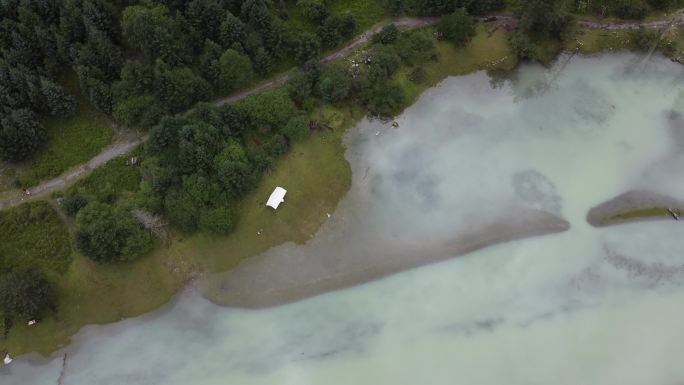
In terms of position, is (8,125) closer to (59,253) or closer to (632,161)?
(59,253)

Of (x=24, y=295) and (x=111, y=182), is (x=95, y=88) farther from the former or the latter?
(x=24, y=295)

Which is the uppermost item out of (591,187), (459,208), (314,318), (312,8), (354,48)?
(312,8)

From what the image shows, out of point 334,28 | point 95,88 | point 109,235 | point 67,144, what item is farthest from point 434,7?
point 67,144

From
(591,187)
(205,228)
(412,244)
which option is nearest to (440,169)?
(412,244)

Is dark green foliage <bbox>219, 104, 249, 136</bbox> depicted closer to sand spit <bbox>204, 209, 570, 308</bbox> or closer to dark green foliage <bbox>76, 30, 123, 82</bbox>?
dark green foliage <bbox>76, 30, 123, 82</bbox>

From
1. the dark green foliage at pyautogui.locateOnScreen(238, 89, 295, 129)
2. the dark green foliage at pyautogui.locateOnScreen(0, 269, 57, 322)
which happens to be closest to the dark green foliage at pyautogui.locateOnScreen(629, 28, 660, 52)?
the dark green foliage at pyautogui.locateOnScreen(238, 89, 295, 129)

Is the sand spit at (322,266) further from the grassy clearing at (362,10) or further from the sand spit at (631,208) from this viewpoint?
the grassy clearing at (362,10)
